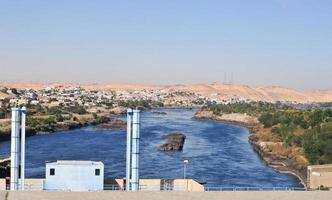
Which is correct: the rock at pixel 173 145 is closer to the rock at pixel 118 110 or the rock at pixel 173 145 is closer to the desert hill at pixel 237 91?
the rock at pixel 118 110

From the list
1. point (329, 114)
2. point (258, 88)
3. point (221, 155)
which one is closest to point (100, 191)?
point (221, 155)

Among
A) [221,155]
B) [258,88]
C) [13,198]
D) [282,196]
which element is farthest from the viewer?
A: [258,88]

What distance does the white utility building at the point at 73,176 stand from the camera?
10430 millimetres

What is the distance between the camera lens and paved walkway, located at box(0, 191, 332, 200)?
9.20 meters

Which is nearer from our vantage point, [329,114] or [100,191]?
[100,191]

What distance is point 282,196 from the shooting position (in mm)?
9844

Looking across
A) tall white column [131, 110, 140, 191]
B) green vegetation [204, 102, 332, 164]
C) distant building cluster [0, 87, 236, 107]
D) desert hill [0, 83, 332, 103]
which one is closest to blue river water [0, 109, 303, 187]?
green vegetation [204, 102, 332, 164]

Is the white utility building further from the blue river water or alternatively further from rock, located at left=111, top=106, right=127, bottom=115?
rock, located at left=111, top=106, right=127, bottom=115

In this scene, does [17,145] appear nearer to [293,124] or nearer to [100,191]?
[100,191]

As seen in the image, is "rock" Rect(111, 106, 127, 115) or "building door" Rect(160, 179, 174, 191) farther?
"rock" Rect(111, 106, 127, 115)

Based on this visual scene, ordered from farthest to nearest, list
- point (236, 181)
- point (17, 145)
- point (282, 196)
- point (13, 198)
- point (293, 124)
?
point (293, 124) < point (236, 181) < point (17, 145) < point (282, 196) < point (13, 198)

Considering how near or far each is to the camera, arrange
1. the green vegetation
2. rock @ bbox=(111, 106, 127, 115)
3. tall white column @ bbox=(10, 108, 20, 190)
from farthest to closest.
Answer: rock @ bbox=(111, 106, 127, 115)
the green vegetation
tall white column @ bbox=(10, 108, 20, 190)

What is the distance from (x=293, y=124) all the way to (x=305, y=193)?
24402mm

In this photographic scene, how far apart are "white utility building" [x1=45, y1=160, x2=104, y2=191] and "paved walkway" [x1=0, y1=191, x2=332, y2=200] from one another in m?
0.92
